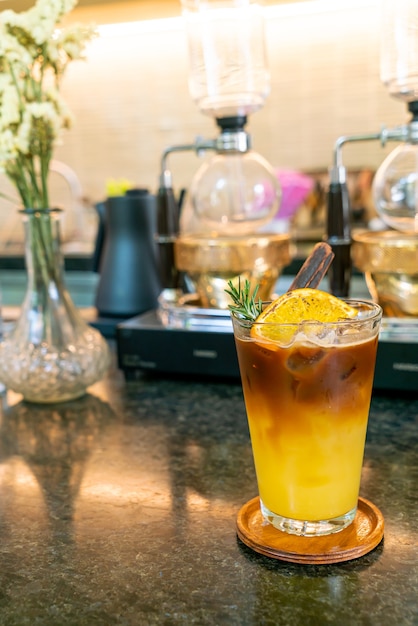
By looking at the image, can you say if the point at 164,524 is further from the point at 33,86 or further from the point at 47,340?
the point at 33,86

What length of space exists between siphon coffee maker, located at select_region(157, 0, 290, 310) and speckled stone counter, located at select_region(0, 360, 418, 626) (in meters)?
0.21

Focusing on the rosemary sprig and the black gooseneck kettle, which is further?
the black gooseneck kettle

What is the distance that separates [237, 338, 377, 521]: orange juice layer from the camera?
60 cm

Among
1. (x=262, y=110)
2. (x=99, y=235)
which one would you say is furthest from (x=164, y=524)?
(x=262, y=110)

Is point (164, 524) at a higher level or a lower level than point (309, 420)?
lower

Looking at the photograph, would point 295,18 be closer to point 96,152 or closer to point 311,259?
point 96,152

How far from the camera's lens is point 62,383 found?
3.36ft

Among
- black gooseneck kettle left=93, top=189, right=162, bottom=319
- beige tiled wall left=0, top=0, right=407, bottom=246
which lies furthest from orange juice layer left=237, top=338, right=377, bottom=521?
beige tiled wall left=0, top=0, right=407, bottom=246

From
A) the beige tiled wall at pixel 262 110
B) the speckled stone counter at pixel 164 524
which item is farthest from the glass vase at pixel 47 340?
the beige tiled wall at pixel 262 110

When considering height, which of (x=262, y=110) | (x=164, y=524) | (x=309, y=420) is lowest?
(x=164, y=524)

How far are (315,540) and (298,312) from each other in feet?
0.64

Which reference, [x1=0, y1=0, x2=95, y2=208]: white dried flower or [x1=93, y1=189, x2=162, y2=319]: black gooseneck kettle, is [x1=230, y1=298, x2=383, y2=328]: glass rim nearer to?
[x1=0, y1=0, x2=95, y2=208]: white dried flower

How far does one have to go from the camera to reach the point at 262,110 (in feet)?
11.4

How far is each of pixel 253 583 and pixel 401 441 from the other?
1.12ft
